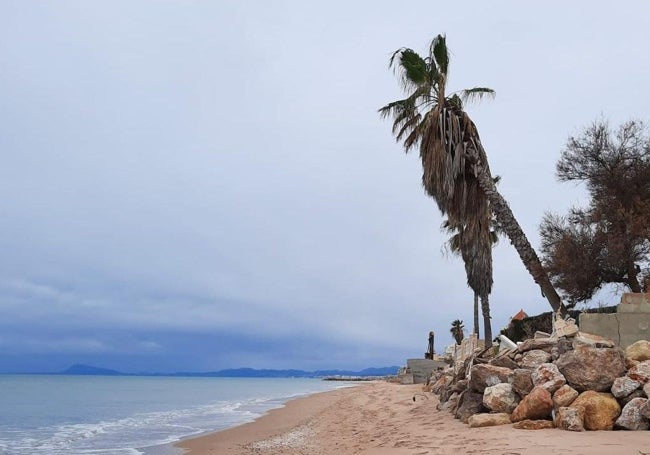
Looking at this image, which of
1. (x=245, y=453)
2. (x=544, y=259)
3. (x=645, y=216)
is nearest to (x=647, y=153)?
(x=645, y=216)

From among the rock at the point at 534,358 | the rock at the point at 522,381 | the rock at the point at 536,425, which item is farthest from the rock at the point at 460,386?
the rock at the point at 536,425

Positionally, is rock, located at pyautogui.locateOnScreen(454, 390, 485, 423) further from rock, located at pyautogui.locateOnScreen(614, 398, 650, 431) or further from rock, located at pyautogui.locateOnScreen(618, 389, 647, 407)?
rock, located at pyautogui.locateOnScreen(614, 398, 650, 431)

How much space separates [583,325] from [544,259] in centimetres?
923

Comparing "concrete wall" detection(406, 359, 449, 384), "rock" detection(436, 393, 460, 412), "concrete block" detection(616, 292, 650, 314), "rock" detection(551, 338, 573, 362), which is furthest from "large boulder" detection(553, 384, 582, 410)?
"concrete wall" detection(406, 359, 449, 384)

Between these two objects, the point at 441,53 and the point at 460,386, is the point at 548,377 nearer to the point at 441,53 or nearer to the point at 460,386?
the point at 460,386

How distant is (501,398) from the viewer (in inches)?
411

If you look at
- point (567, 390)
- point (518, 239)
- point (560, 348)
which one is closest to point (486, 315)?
point (518, 239)

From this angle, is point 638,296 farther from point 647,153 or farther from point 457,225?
point 647,153

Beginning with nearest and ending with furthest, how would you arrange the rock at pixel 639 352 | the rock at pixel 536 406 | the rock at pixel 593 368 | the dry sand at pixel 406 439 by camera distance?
the dry sand at pixel 406 439
the rock at pixel 536 406
the rock at pixel 593 368
the rock at pixel 639 352

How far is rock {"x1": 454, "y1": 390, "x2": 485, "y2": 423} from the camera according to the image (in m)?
11.2

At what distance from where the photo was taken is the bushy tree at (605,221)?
19.2m

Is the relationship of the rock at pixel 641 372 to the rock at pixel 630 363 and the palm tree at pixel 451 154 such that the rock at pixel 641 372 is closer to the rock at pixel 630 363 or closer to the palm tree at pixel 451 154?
the rock at pixel 630 363

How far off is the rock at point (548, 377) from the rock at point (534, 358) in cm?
75

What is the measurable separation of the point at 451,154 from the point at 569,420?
33.6ft
